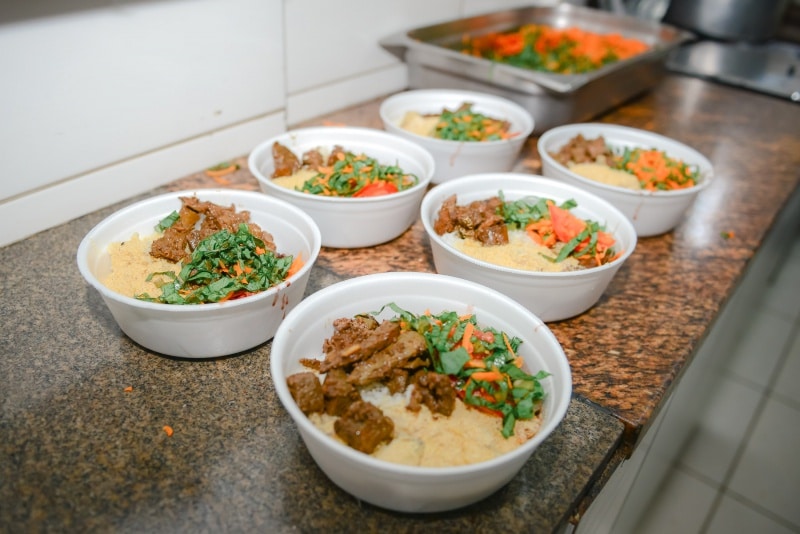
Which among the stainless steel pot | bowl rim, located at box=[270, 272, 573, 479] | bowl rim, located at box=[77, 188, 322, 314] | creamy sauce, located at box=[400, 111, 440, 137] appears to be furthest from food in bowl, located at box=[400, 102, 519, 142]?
the stainless steel pot

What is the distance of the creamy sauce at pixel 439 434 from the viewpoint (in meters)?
0.86

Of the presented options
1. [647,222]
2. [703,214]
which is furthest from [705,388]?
[647,222]

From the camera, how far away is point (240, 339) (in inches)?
42.2

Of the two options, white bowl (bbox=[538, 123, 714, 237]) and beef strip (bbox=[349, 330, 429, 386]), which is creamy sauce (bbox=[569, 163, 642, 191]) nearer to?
white bowl (bbox=[538, 123, 714, 237])

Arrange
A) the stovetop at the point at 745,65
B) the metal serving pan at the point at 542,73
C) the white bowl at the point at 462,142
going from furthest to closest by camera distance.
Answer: the stovetop at the point at 745,65, the metal serving pan at the point at 542,73, the white bowl at the point at 462,142

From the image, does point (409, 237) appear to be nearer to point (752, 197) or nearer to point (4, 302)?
point (4, 302)

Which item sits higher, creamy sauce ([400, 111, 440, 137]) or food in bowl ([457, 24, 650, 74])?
food in bowl ([457, 24, 650, 74])

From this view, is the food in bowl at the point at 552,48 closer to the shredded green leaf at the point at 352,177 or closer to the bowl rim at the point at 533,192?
the bowl rim at the point at 533,192

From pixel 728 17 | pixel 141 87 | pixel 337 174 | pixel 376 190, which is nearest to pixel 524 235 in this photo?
pixel 376 190

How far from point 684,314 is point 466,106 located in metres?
0.89

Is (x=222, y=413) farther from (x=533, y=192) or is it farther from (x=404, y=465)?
(x=533, y=192)

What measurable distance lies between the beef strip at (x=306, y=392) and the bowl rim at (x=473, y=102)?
0.91 meters

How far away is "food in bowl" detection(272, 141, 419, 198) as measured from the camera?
1438 millimetres

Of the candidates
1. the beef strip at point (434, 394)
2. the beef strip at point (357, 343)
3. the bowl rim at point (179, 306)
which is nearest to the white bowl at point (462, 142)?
the bowl rim at point (179, 306)
